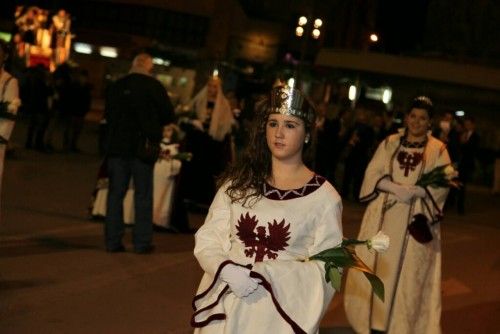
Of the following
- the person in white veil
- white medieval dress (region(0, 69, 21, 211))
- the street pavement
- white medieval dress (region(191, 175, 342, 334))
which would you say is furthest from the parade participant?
the person in white veil

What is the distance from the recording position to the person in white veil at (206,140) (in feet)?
47.0

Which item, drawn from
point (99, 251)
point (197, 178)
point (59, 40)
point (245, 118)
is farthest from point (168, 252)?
point (59, 40)

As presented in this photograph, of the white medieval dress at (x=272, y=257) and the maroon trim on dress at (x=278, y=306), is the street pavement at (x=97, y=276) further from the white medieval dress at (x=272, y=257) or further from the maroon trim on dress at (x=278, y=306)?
the maroon trim on dress at (x=278, y=306)

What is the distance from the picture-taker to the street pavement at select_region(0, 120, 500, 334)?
7465 mm

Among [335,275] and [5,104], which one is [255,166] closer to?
[335,275]

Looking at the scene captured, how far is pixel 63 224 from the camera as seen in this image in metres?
11.5

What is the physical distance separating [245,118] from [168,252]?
6.61 metres

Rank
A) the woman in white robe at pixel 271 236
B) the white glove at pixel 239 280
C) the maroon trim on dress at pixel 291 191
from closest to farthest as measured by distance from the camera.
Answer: the white glove at pixel 239 280 → the woman in white robe at pixel 271 236 → the maroon trim on dress at pixel 291 191

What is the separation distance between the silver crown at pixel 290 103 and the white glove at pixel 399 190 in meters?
3.10

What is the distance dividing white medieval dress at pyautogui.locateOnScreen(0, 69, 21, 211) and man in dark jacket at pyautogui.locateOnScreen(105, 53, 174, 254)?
194 centimetres

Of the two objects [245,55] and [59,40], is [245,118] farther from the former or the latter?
[245,55]

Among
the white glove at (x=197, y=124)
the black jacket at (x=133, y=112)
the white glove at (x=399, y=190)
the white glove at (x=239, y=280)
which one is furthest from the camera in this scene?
the white glove at (x=197, y=124)

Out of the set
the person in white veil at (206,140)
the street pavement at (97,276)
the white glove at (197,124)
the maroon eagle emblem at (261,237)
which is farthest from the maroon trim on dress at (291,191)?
the white glove at (197,124)

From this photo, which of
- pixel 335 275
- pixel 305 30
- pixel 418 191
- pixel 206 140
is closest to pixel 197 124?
pixel 206 140
